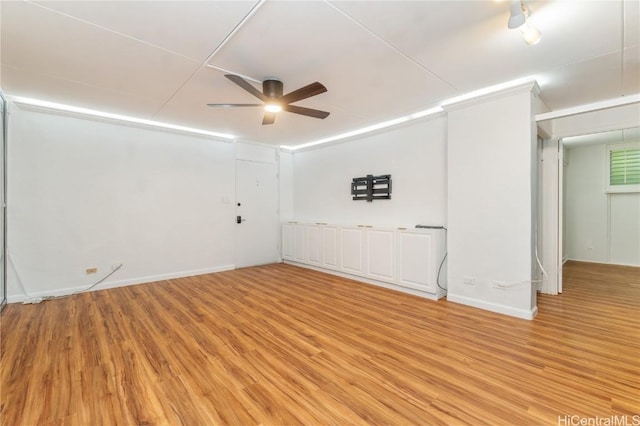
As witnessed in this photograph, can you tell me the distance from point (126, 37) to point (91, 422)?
288cm

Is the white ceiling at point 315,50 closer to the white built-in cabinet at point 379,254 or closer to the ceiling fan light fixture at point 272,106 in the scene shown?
the ceiling fan light fixture at point 272,106

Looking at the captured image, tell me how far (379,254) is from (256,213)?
3084 millimetres

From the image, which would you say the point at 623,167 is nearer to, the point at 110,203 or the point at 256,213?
the point at 256,213

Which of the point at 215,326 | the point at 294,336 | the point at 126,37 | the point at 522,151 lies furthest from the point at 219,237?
the point at 522,151

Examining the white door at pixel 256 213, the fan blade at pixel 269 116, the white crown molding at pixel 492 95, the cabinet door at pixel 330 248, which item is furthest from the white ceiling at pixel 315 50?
the cabinet door at pixel 330 248

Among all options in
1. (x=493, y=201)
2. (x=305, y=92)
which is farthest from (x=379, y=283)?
(x=305, y=92)

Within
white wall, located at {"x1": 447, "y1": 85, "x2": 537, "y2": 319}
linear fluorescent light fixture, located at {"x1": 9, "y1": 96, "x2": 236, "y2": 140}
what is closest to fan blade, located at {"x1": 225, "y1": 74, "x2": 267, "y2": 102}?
white wall, located at {"x1": 447, "y1": 85, "x2": 537, "y2": 319}

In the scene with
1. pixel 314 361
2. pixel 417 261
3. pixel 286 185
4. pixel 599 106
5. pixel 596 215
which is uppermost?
pixel 599 106

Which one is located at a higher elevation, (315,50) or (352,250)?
(315,50)

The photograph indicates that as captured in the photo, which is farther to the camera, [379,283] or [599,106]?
[379,283]

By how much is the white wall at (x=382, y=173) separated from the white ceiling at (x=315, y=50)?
777mm

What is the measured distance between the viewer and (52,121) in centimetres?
401

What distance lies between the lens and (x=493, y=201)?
3369 millimetres

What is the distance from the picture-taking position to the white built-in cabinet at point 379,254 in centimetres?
391
